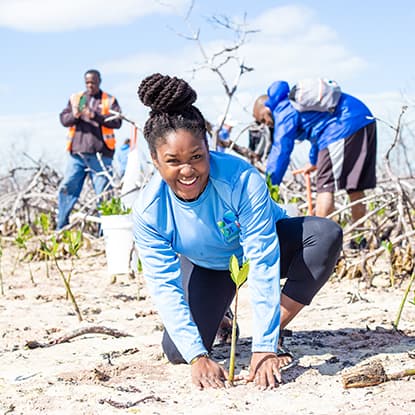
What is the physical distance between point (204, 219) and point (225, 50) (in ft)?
10.3

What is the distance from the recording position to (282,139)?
4.91m

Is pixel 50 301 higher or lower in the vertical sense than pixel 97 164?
lower

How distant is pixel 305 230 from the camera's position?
A: 2.59 m

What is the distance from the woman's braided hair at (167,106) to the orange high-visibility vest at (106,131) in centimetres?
446

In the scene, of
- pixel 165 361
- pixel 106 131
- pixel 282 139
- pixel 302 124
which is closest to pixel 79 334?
pixel 165 361

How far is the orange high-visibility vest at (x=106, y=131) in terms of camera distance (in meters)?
→ 6.60

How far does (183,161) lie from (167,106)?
189mm

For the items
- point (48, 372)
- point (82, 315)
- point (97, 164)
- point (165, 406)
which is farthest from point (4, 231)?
point (165, 406)

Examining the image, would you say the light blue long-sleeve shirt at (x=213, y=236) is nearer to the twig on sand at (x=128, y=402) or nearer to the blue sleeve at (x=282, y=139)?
the twig on sand at (x=128, y=402)

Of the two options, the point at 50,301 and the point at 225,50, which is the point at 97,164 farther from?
the point at 50,301

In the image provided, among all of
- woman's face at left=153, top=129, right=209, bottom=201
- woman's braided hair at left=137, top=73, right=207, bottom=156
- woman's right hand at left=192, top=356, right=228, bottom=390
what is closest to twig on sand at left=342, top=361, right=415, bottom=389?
woman's right hand at left=192, top=356, right=228, bottom=390

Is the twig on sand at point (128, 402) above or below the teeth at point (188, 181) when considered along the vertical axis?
below

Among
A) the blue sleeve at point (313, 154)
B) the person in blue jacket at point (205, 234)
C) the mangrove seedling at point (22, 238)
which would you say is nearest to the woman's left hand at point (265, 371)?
the person in blue jacket at point (205, 234)

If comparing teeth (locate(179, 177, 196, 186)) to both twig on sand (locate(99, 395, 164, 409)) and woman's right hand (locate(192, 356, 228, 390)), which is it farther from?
twig on sand (locate(99, 395, 164, 409))
